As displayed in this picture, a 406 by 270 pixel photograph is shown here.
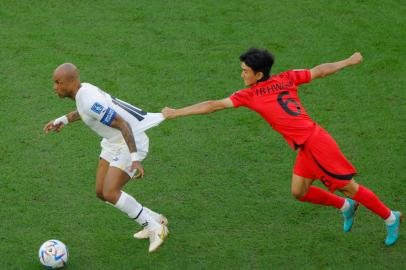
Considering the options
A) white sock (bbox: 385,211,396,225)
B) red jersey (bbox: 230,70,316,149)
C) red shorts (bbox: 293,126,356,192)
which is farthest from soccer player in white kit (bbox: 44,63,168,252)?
white sock (bbox: 385,211,396,225)

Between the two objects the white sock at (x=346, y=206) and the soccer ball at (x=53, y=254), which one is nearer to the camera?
the soccer ball at (x=53, y=254)

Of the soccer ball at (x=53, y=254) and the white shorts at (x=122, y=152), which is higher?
the white shorts at (x=122, y=152)

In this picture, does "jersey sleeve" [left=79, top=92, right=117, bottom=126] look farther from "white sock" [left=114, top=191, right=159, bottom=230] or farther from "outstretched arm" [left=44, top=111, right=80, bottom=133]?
"white sock" [left=114, top=191, right=159, bottom=230]

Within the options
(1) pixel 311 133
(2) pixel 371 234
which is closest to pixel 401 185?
(2) pixel 371 234

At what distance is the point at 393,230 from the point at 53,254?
3469 millimetres

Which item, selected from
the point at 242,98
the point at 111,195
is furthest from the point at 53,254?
the point at 242,98

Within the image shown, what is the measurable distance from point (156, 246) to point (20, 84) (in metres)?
4.26

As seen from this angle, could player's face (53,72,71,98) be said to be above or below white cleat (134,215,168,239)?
above

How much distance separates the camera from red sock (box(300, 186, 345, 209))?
7.66 metres

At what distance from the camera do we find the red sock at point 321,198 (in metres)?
7.66

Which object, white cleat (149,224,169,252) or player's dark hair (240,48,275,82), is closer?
player's dark hair (240,48,275,82)

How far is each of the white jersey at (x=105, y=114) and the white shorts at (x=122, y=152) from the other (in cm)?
5

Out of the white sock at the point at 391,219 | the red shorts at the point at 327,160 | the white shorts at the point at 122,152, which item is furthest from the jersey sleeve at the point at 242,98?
the white sock at the point at 391,219

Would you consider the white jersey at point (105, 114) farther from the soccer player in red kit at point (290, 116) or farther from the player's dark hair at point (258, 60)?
the player's dark hair at point (258, 60)
